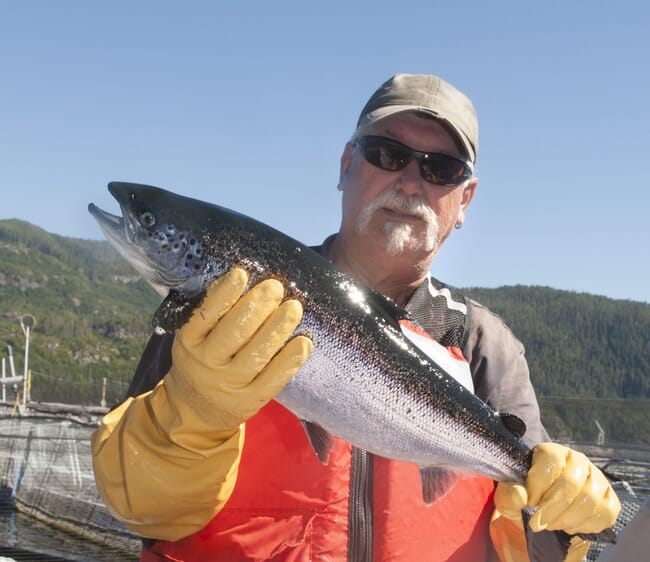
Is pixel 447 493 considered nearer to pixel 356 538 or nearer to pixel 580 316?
pixel 356 538

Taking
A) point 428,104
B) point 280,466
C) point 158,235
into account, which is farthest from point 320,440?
point 428,104

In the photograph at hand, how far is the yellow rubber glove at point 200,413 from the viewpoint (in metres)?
3.48

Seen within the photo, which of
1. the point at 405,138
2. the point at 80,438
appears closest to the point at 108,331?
the point at 80,438

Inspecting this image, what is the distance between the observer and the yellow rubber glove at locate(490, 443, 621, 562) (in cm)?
394

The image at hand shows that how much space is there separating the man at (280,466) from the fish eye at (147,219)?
1.64 ft

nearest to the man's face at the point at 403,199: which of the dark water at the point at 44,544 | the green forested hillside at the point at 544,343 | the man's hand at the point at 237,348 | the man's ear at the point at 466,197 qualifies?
the man's ear at the point at 466,197

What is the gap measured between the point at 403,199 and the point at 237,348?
1.96 meters

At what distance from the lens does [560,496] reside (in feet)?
13.0

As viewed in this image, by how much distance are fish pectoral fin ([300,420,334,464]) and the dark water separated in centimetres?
826

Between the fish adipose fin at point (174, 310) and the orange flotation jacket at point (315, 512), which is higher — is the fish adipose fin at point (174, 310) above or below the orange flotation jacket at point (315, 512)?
above

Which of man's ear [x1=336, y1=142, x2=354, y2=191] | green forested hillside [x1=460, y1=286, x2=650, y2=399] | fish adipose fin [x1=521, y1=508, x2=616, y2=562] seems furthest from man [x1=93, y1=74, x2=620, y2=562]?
green forested hillside [x1=460, y1=286, x2=650, y2=399]

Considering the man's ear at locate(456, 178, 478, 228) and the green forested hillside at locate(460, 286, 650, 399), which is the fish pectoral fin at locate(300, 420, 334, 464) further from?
the green forested hillside at locate(460, 286, 650, 399)

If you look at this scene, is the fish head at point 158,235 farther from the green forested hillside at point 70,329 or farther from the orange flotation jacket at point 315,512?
the green forested hillside at point 70,329

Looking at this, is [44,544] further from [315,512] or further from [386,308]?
[386,308]
